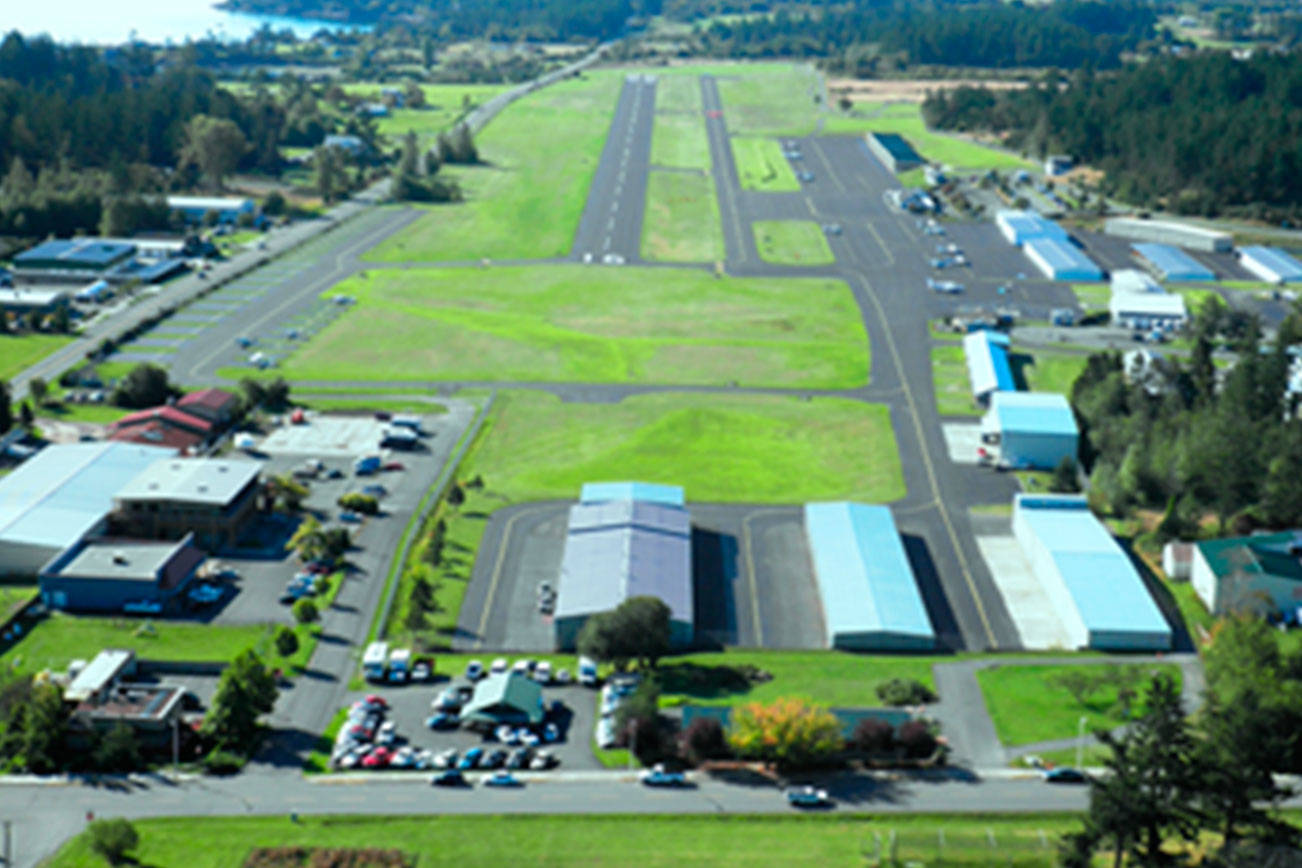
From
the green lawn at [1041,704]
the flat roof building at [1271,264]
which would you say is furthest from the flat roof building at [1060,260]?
the green lawn at [1041,704]

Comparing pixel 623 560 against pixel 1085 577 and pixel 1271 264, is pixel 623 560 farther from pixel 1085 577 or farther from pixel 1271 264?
pixel 1271 264

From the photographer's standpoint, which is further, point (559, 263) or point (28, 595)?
point (559, 263)

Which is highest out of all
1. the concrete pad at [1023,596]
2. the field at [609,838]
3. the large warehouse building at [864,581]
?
the large warehouse building at [864,581]

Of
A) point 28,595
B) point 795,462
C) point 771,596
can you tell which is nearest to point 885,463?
point 795,462

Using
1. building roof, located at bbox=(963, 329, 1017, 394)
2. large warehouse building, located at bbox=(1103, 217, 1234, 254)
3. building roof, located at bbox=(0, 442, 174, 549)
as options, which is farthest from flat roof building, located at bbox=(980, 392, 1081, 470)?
large warehouse building, located at bbox=(1103, 217, 1234, 254)

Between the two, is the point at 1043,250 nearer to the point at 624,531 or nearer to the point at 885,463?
the point at 885,463

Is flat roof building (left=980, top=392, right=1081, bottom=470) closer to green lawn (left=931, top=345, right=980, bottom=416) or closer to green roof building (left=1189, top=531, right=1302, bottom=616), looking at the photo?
green lawn (left=931, top=345, right=980, bottom=416)

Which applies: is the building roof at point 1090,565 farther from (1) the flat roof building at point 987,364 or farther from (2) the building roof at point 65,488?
(2) the building roof at point 65,488
